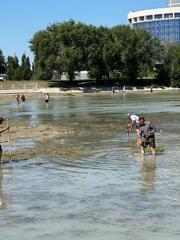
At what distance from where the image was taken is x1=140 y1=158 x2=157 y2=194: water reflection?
50.0 ft

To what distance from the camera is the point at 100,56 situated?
120 metres

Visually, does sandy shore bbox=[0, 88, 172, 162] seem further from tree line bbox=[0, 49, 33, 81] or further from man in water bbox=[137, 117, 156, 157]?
tree line bbox=[0, 49, 33, 81]

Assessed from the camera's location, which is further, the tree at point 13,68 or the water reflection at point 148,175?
the tree at point 13,68

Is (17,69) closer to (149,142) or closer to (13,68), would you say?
(13,68)

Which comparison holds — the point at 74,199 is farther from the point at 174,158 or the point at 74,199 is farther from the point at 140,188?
the point at 174,158

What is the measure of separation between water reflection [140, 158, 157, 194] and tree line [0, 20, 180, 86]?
309ft

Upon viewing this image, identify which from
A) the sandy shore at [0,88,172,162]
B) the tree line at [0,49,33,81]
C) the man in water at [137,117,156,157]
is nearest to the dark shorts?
the man in water at [137,117,156,157]

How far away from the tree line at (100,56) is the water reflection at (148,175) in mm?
94084

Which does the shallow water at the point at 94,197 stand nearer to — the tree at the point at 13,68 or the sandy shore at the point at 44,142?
the sandy shore at the point at 44,142

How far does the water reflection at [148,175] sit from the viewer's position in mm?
15242

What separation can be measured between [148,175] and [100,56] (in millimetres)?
104201

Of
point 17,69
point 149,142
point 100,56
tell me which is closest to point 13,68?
point 17,69

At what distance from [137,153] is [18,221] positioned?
10.9m

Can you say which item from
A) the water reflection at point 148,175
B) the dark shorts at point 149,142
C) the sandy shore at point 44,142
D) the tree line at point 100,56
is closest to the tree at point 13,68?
the tree line at point 100,56
